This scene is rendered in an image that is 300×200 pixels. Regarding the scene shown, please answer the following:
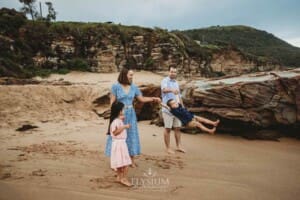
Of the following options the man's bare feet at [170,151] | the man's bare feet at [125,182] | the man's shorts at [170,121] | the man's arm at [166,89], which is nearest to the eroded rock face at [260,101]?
the man's shorts at [170,121]

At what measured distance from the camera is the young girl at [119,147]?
3777mm

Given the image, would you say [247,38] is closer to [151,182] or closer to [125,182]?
[151,182]

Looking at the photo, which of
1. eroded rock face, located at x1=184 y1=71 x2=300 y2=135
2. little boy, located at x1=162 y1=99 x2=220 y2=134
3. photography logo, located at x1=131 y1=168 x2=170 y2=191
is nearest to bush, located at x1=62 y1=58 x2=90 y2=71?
eroded rock face, located at x1=184 y1=71 x2=300 y2=135

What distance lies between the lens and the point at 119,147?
12.6ft

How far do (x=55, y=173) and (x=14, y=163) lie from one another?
95 centimetres

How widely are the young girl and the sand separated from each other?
18 cm

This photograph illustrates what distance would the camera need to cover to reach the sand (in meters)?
3.42

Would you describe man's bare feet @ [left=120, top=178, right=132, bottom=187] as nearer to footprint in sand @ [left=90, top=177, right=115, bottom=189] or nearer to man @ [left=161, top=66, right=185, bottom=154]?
footprint in sand @ [left=90, top=177, right=115, bottom=189]

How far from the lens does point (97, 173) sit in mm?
4199

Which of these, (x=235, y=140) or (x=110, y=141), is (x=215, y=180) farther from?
(x=235, y=140)

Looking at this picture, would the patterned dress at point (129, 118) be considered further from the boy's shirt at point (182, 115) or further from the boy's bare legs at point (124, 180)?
the boy's shirt at point (182, 115)

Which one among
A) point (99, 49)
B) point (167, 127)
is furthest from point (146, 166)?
point (99, 49)

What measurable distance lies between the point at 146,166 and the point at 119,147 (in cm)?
107

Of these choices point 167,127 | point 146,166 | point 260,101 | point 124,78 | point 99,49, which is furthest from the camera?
point 99,49
